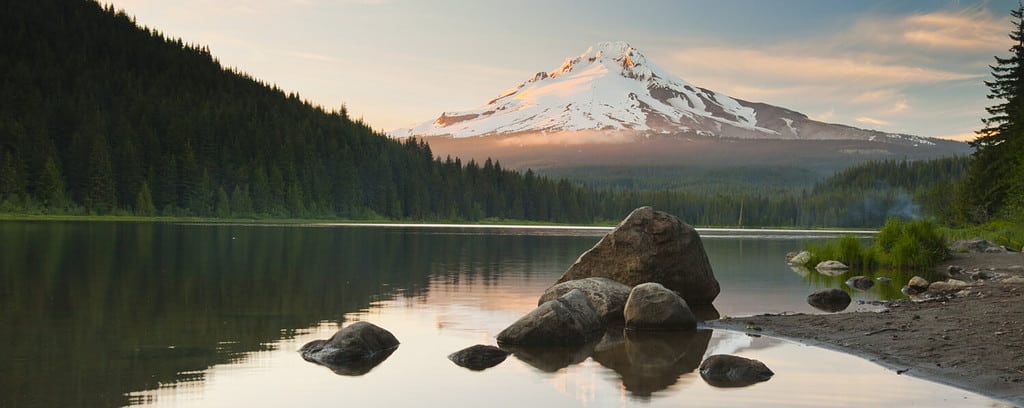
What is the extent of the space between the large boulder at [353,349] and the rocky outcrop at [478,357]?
1486 millimetres

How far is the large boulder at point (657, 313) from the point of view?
68.7 feet

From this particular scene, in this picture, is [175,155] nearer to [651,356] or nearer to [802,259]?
[802,259]

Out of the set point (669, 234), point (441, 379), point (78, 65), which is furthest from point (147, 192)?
point (441, 379)

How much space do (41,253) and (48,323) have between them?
945 inches

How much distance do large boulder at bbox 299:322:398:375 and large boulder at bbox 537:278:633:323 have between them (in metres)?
6.52

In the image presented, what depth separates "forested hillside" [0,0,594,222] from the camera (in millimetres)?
127438

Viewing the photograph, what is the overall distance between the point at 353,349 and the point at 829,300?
17.1 m

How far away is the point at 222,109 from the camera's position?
17575cm

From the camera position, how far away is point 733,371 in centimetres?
1482

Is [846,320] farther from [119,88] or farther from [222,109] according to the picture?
[119,88]

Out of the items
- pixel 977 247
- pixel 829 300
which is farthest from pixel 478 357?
pixel 977 247

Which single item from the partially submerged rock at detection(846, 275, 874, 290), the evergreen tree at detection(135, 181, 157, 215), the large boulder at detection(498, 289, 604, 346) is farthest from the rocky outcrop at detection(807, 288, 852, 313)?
the evergreen tree at detection(135, 181, 157, 215)

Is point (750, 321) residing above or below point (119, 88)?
below

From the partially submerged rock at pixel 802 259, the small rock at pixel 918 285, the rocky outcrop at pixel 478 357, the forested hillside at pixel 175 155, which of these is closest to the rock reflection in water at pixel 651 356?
the rocky outcrop at pixel 478 357
